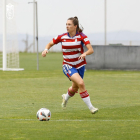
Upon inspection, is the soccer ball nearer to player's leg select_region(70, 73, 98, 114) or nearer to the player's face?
player's leg select_region(70, 73, 98, 114)

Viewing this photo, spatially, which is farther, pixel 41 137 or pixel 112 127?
pixel 112 127

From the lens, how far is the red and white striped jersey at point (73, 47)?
922cm

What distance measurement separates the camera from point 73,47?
9258 millimetres

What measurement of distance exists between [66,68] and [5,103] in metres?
2.26

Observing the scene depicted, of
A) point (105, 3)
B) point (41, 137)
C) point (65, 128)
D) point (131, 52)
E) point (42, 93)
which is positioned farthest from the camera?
point (105, 3)

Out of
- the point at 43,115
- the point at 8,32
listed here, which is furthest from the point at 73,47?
the point at 8,32

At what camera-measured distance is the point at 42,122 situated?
8086 millimetres

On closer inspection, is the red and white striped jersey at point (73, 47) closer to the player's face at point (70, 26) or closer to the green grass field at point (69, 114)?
the player's face at point (70, 26)

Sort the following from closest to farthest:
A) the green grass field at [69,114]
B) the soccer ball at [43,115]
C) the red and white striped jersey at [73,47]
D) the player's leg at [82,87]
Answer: the green grass field at [69,114] < the soccer ball at [43,115] < the player's leg at [82,87] < the red and white striped jersey at [73,47]

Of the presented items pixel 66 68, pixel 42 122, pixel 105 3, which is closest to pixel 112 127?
pixel 42 122

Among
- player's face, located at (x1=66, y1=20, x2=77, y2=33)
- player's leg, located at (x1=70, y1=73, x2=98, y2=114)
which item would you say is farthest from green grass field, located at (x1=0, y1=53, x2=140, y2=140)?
player's face, located at (x1=66, y1=20, x2=77, y2=33)

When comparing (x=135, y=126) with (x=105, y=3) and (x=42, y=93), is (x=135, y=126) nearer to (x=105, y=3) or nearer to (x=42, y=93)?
(x=42, y=93)

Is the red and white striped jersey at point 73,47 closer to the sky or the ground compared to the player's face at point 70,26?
closer to the ground

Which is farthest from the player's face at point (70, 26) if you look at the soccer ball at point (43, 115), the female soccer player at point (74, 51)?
the soccer ball at point (43, 115)
